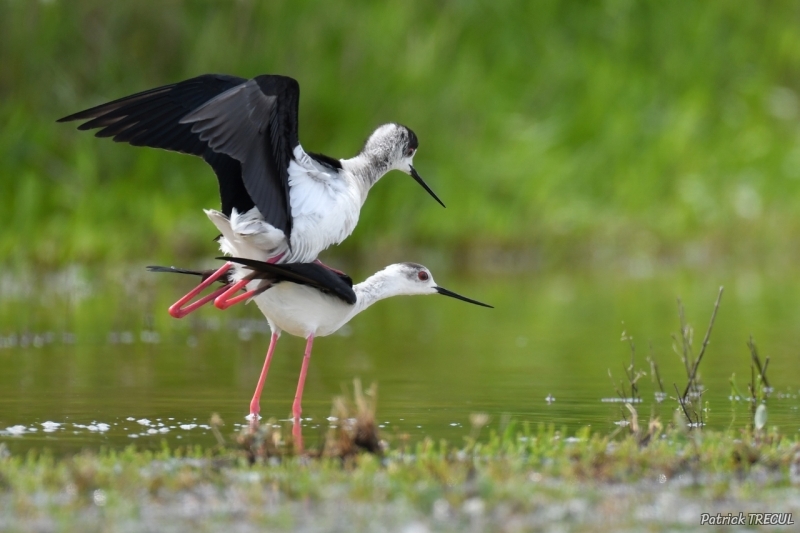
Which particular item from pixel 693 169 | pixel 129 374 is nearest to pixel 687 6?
pixel 693 169

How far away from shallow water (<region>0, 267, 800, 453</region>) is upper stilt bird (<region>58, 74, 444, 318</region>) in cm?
76

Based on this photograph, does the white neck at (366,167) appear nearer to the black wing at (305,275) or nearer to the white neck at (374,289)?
→ the white neck at (374,289)

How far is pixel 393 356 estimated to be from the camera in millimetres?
8641

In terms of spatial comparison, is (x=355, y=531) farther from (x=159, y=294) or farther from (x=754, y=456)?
(x=159, y=294)

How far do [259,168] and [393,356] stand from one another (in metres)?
3.04

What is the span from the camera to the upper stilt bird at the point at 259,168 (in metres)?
5.77

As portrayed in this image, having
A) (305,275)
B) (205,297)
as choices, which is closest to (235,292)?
(205,297)

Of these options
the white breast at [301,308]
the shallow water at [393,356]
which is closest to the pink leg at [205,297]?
the white breast at [301,308]

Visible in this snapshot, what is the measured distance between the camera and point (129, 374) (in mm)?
7465

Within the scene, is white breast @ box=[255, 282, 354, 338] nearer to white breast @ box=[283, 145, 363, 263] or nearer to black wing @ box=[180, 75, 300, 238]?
white breast @ box=[283, 145, 363, 263]

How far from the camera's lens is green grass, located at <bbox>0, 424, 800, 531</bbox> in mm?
3889

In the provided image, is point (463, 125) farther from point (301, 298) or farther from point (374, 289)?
point (301, 298)

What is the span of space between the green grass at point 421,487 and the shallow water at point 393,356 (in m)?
0.74

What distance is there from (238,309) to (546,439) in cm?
736
